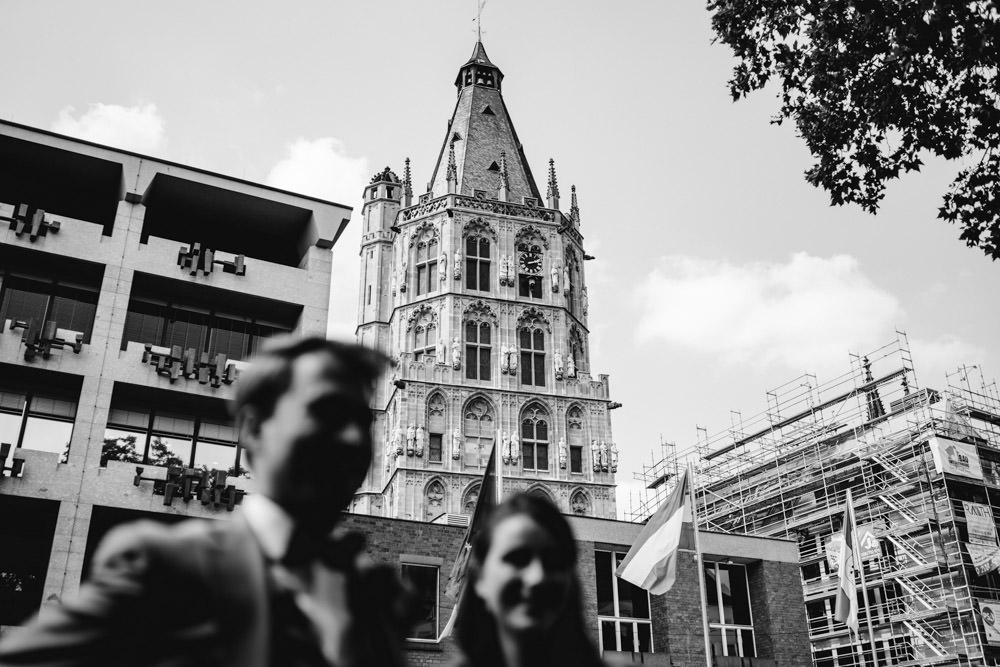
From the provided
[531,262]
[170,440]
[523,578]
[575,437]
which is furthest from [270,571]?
[531,262]

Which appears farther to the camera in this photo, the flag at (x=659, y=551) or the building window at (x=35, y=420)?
the building window at (x=35, y=420)

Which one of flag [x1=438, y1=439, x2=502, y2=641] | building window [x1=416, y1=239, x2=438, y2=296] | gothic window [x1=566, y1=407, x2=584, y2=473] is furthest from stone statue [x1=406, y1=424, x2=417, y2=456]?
flag [x1=438, y1=439, x2=502, y2=641]

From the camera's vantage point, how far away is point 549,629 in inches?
90.7

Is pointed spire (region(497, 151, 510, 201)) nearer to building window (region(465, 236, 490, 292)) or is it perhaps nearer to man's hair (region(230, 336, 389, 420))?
building window (region(465, 236, 490, 292))

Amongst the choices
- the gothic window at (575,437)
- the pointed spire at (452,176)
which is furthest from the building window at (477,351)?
the pointed spire at (452,176)

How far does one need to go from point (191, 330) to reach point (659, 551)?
13.7 metres

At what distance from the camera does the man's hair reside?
2.15 meters

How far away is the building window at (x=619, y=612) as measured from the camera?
26.7 m

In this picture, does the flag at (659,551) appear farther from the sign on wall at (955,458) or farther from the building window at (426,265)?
the building window at (426,265)

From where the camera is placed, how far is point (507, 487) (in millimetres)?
51969

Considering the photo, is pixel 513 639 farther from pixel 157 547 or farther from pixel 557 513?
pixel 157 547

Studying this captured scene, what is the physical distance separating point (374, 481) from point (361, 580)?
53.8 metres

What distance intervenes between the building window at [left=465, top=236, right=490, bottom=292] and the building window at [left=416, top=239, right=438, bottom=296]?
2078 mm

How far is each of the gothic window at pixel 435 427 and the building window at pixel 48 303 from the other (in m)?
29.1
